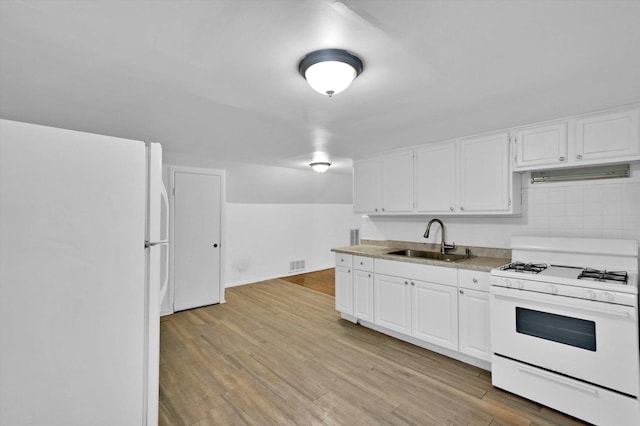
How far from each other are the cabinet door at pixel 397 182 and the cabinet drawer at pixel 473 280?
1010 mm

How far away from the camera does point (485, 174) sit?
2.94m

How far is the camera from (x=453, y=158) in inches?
125

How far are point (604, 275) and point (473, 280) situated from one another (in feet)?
2.85

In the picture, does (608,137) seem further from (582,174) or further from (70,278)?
(70,278)

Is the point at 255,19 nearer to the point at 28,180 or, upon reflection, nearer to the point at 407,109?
the point at 28,180

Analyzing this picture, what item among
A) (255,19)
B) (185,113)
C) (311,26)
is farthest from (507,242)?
(185,113)

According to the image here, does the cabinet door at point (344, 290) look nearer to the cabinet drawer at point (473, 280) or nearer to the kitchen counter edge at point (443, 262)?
the kitchen counter edge at point (443, 262)

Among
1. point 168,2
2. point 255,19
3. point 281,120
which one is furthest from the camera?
point 281,120

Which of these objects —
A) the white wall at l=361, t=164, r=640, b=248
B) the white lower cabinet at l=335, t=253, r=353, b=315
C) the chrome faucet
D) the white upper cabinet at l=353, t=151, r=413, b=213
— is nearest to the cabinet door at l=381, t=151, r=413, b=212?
the white upper cabinet at l=353, t=151, r=413, b=213

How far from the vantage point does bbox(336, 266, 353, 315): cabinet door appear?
3711 mm

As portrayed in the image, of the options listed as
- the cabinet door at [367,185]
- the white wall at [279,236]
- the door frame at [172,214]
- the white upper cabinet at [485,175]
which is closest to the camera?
the white upper cabinet at [485,175]

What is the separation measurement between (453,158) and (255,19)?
8.32 feet

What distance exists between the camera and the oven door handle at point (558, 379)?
6.48 ft

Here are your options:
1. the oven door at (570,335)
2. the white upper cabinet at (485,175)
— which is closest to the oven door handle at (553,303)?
the oven door at (570,335)
